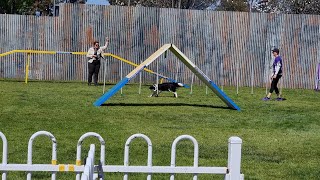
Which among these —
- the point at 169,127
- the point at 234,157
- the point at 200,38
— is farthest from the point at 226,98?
the point at 200,38

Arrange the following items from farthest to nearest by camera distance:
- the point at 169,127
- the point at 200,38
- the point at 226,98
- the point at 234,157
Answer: the point at 200,38, the point at 226,98, the point at 169,127, the point at 234,157

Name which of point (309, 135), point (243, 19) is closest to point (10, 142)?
Result: point (309, 135)

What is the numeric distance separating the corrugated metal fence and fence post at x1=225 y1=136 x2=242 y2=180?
22.2m

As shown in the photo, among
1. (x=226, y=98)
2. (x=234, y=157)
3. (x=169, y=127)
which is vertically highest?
(x=226, y=98)

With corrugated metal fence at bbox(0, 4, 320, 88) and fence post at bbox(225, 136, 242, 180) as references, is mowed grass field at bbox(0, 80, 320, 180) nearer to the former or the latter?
fence post at bbox(225, 136, 242, 180)

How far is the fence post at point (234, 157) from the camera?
16.5 ft

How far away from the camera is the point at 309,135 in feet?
38.3

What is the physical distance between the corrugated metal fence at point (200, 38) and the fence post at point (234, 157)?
22227 mm

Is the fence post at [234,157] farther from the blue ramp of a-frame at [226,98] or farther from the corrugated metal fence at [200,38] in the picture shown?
the corrugated metal fence at [200,38]

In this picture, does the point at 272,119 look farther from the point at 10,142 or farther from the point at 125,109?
the point at 10,142

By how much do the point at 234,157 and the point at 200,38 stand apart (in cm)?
2291

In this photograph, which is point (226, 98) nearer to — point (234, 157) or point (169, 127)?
point (169, 127)

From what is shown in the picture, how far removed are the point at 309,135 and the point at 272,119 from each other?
2.28 metres

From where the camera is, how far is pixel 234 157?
5066 millimetres
